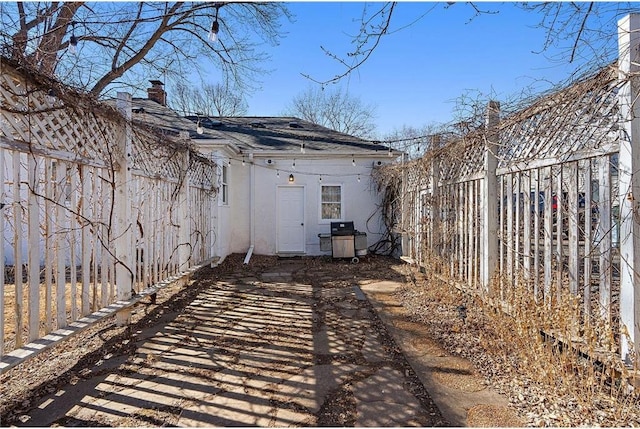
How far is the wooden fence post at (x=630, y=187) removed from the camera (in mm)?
2293

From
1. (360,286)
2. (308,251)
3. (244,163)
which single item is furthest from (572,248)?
(244,163)

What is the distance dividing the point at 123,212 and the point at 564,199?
15.3ft

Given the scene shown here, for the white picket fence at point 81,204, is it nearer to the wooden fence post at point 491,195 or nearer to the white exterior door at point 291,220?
the white exterior door at point 291,220

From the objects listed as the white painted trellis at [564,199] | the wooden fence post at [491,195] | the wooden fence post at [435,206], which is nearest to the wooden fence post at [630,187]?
the white painted trellis at [564,199]

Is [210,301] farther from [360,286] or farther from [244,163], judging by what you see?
[244,163]

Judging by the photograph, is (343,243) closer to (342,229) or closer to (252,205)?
(342,229)

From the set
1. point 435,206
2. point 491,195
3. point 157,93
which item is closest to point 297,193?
point 435,206

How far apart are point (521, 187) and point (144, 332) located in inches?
176

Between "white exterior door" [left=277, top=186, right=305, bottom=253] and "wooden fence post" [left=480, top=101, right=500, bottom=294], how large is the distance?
6.80m

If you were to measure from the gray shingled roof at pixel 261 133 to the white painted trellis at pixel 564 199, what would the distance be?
597 cm

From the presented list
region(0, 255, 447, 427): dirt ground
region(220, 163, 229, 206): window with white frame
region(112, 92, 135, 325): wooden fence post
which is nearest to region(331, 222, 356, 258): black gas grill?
region(220, 163, 229, 206): window with white frame

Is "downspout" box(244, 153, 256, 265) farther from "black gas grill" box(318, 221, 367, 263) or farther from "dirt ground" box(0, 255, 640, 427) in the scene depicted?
"dirt ground" box(0, 255, 640, 427)

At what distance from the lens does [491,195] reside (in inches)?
161

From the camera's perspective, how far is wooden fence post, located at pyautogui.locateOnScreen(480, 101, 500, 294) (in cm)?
408
